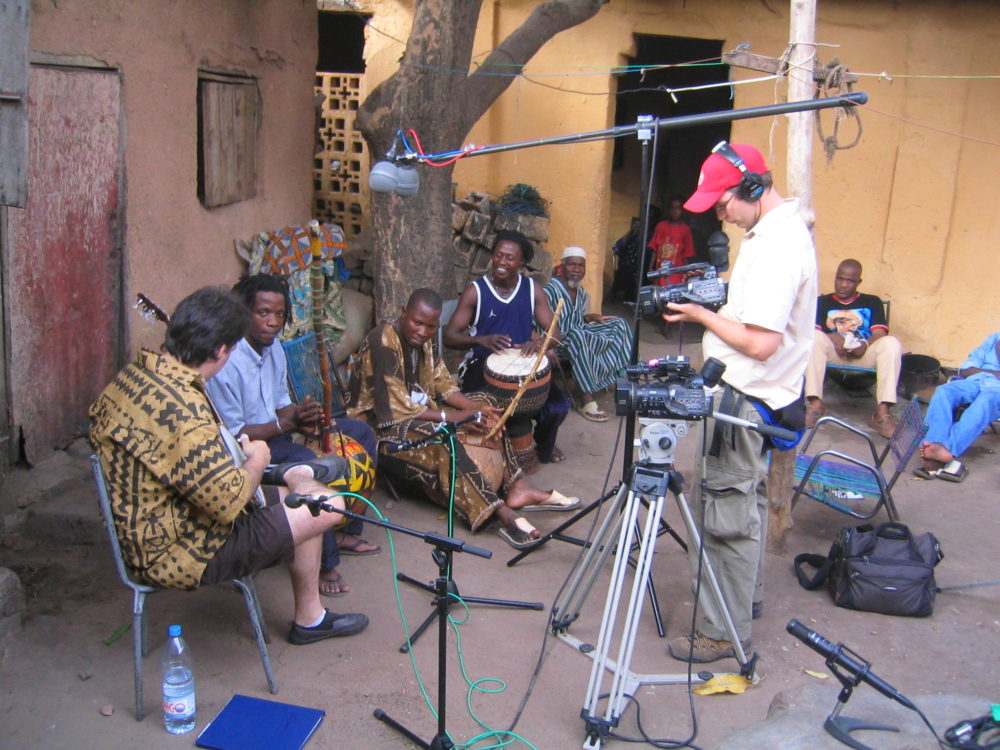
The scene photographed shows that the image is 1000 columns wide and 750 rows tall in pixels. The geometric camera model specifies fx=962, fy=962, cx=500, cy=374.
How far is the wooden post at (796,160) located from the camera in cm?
482

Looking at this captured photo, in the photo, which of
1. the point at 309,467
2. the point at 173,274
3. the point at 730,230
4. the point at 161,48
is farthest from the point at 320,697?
the point at 730,230

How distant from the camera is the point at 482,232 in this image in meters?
7.63

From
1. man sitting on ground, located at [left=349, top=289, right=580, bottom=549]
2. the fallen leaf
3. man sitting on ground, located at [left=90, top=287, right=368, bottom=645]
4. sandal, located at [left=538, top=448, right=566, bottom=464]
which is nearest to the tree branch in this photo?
man sitting on ground, located at [left=349, top=289, right=580, bottom=549]

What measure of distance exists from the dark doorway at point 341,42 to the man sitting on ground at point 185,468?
314 inches

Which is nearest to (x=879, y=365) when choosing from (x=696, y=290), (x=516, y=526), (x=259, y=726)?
(x=516, y=526)

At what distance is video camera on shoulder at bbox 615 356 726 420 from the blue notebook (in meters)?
1.50

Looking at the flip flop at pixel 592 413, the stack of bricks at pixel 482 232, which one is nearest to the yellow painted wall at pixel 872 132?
the stack of bricks at pixel 482 232

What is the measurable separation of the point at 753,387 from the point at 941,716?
124 centimetres

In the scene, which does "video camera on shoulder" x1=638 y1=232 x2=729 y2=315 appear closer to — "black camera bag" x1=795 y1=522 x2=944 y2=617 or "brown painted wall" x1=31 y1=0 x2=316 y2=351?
"black camera bag" x1=795 y1=522 x2=944 y2=617

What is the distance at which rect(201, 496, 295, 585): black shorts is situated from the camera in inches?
129

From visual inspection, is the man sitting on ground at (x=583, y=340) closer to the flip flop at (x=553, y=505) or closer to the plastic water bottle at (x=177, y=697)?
the flip flop at (x=553, y=505)

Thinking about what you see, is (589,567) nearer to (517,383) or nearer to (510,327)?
(517,383)

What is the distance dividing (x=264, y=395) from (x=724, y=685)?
229cm

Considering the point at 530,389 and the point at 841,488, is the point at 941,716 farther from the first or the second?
the point at 530,389
